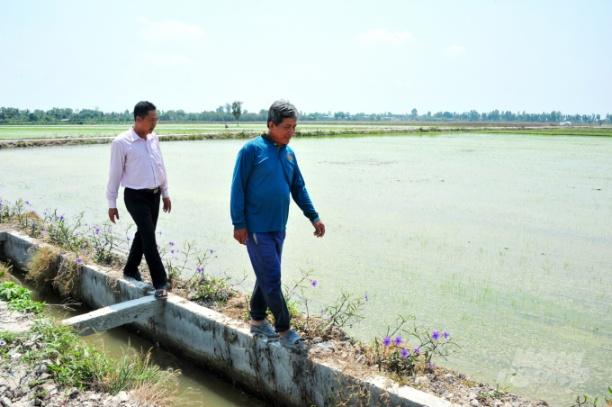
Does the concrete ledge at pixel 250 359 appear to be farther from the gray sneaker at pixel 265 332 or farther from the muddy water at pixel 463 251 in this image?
the muddy water at pixel 463 251

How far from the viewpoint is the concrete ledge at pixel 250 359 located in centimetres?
251

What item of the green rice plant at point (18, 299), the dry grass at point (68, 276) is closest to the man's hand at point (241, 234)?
the green rice plant at point (18, 299)

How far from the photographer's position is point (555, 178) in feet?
44.7

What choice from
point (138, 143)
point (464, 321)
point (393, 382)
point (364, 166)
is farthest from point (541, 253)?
point (364, 166)

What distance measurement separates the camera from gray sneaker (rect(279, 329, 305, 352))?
2879 mm

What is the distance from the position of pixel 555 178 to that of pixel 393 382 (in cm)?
1286

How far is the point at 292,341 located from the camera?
293 centimetres

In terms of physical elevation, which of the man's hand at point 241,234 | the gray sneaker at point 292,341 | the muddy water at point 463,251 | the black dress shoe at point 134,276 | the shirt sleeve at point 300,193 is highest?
the shirt sleeve at point 300,193

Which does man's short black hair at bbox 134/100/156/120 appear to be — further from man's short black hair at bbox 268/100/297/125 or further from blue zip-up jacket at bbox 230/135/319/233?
man's short black hair at bbox 268/100/297/125

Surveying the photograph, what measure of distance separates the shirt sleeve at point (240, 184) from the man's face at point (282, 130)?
0.16 metres

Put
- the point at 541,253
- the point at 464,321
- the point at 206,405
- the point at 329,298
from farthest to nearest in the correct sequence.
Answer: the point at 541,253, the point at 329,298, the point at 464,321, the point at 206,405

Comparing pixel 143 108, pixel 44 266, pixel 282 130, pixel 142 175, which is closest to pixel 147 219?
pixel 142 175

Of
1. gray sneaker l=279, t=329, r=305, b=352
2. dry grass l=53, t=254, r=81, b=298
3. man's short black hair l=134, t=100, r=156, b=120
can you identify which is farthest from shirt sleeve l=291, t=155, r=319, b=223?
dry grass l=53, t=254, r=81, b=298

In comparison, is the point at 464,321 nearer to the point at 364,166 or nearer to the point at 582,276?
the point at 582,276
